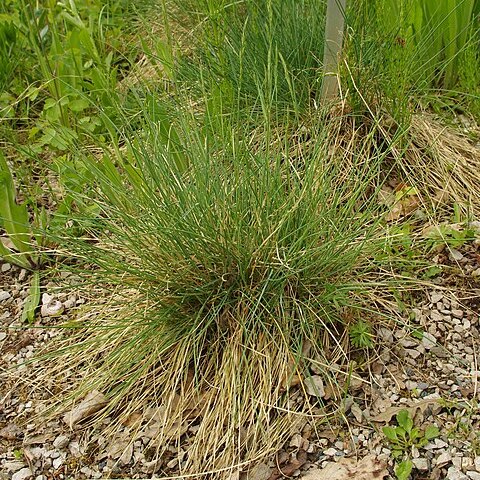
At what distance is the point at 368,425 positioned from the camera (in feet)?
6.37

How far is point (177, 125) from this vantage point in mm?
2539

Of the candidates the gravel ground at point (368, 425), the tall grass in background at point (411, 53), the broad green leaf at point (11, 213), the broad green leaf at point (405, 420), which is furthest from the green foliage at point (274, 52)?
the broad green leaf at point (405, 420)

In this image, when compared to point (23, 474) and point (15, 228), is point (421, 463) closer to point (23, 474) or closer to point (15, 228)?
point (23, 474)

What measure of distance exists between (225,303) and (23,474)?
67cm

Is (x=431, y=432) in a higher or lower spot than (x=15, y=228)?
lower

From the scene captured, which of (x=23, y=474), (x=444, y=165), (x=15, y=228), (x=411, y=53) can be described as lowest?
(x=23, y=474)

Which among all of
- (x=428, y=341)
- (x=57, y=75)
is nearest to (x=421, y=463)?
(x=428, y=341)

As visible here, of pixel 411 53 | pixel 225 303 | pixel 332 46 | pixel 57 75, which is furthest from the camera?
pixel 57 75

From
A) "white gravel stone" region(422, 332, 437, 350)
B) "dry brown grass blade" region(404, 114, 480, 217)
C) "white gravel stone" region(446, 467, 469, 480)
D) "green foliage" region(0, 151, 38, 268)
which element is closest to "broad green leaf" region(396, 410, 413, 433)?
"white gravel stone" region(446, 467, 469, 480)

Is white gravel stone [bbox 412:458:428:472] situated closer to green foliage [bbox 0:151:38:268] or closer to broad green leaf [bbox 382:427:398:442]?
broad green leaf [bbox 382:427:398:442]

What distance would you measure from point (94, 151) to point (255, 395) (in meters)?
1.35

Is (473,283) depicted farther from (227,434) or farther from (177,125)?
(177,125)

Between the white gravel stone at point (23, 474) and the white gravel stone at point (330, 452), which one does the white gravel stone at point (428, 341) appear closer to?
the white gravel stone at point (330, 452)

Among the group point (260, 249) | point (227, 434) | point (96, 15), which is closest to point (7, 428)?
point (227, 434)
